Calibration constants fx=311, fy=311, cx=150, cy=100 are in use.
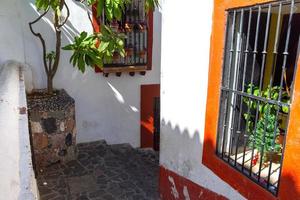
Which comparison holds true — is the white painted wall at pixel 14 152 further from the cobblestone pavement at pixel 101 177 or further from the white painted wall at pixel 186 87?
the white painted wall at pixel 186 87

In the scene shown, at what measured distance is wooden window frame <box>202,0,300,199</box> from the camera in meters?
2.54

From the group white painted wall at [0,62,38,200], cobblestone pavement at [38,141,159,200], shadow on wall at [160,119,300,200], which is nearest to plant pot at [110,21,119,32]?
cobblestone pavement at [38,141,159,200]

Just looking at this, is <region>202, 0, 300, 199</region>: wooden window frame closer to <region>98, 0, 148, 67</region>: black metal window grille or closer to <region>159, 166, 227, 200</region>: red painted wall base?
<region>159, 166, 227, 200</region>: red painted wall base

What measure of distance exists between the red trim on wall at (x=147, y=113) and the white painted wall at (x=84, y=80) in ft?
0.42

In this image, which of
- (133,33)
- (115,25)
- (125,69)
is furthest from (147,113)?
(115,25)

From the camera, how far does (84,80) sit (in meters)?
7.05

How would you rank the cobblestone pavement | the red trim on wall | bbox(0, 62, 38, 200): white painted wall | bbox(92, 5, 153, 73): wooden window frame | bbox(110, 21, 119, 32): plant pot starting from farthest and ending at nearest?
the red trim on wall < bbox(92, 5, 153, 73): wooden window frame < bbox(110, 21, 119, 32): plant pot < the cobblestone pavement < bbox(0, 62, 38, 200): white painted wall

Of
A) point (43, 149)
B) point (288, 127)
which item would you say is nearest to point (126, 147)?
point (43, 149)

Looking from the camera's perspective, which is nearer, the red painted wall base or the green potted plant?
the red painted wall base

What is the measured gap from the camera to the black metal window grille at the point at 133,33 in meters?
6.88

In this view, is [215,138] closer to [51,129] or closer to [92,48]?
[92,48]

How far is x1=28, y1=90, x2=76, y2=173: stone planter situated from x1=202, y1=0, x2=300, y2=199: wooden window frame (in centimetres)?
283

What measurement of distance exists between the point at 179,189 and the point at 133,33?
12.7 ft

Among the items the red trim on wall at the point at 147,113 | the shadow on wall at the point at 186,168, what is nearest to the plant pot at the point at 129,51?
the red trim on wall at the point at 147,113
